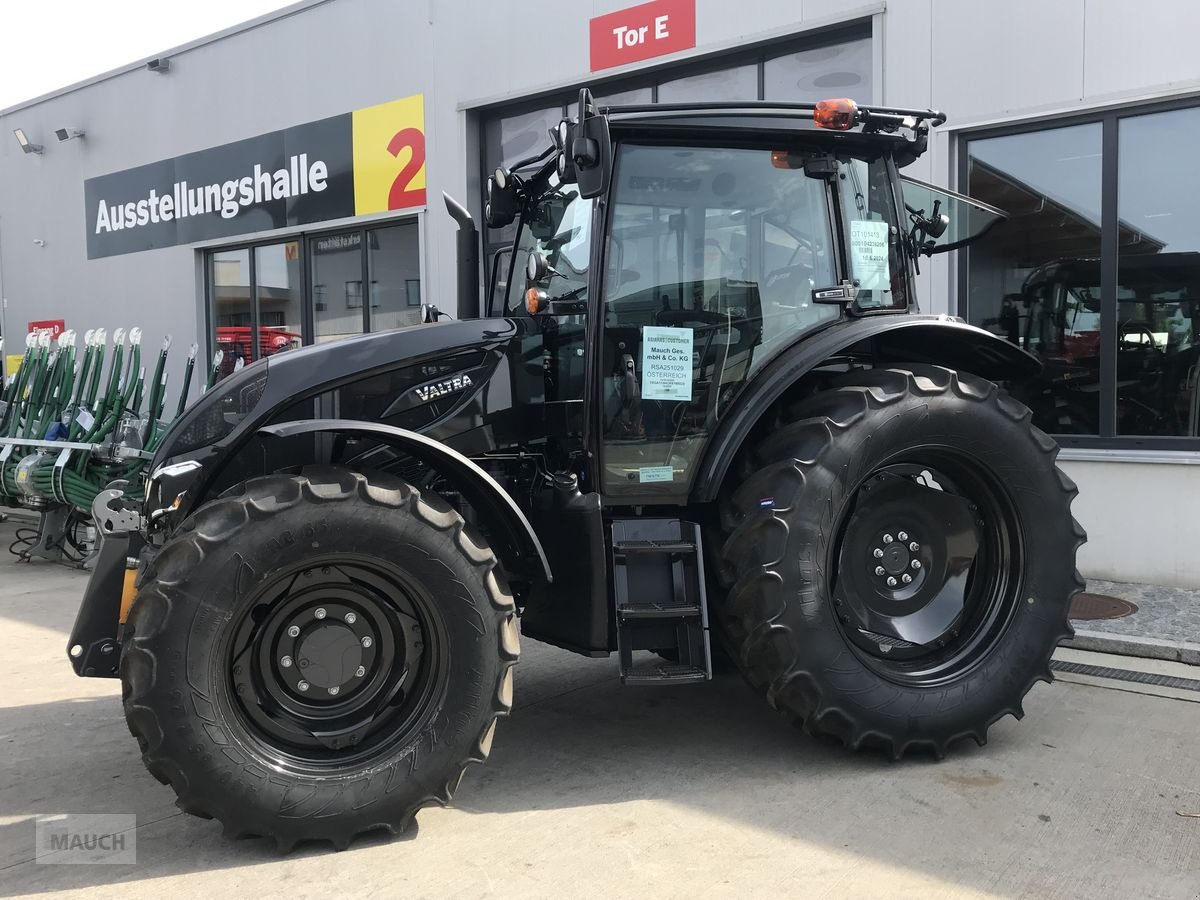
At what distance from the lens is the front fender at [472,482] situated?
3.23 meters

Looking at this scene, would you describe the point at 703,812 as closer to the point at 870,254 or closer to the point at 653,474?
the point at 653,474

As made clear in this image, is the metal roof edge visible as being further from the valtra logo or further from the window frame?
the valtra logo

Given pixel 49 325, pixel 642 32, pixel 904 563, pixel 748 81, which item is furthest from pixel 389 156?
pixel 904 563

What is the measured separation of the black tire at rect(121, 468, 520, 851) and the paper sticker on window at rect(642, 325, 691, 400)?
2.90 ft

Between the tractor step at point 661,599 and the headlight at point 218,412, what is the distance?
1.33 m

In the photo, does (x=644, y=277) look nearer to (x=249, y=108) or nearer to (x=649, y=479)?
(x=649, y=479)

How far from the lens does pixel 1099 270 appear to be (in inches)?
263

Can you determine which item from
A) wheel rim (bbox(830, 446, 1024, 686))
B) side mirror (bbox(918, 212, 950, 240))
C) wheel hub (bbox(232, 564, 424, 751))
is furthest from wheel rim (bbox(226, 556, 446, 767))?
side mirror (bbox(918, 212, 950, 240))

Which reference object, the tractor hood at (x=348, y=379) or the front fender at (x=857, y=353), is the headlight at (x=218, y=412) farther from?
the front fender at (x=857, y=353)

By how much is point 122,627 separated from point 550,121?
7.11 meters

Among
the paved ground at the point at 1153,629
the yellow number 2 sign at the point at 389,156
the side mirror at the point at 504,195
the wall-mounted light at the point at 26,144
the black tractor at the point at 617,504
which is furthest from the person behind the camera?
the wall-mounted light at the point at 26,144

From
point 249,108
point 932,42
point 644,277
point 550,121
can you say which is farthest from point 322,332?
point 644,277

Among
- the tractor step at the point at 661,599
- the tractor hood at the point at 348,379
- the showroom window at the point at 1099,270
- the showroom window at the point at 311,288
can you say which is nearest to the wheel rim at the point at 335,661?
the tractor hood at the point at 348,379

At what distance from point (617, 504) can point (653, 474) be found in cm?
17
